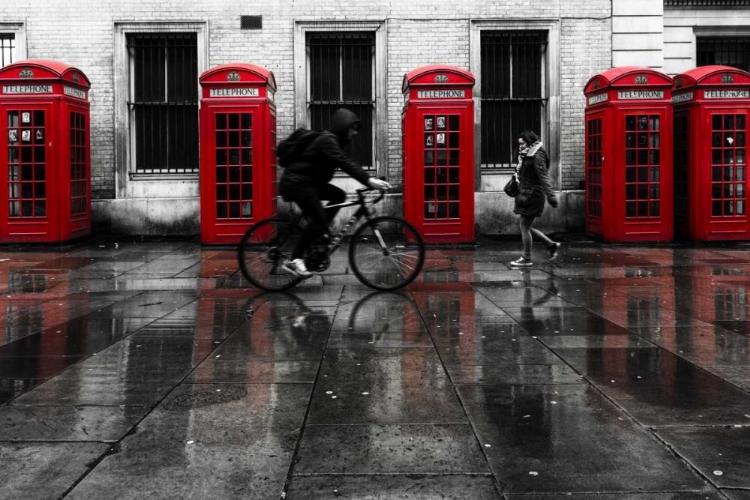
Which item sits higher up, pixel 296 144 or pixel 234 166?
pixel 234 166

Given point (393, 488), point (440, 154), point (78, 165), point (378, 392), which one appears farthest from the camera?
point (78, 165)

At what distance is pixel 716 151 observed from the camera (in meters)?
14.0

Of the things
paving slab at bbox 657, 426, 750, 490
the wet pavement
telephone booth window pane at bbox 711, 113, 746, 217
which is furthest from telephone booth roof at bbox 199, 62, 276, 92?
paving slab at bbox 657, 426, 750, 490

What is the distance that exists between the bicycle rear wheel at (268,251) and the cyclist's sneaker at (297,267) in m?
0.09

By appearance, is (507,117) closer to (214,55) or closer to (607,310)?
(214,55)

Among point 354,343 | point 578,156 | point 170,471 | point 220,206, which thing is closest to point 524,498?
point 170,471

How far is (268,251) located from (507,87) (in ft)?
27.3

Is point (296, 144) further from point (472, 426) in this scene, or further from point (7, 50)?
point (7, 50)

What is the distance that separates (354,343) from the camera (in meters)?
6.30

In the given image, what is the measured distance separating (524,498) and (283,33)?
519 inches

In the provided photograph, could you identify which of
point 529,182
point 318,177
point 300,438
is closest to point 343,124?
point 318,177

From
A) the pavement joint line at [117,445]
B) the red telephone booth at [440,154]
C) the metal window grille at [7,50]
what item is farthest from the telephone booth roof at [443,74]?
the pavement joint line at [117,445]

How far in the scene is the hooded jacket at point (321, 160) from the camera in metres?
8.48

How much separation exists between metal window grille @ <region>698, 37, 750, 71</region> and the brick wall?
2.78m
